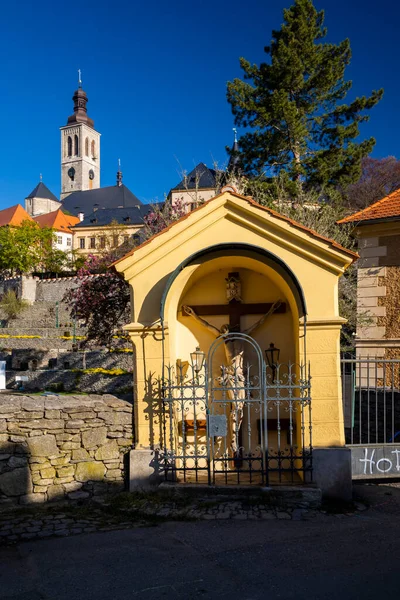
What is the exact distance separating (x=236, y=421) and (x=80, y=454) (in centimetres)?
236

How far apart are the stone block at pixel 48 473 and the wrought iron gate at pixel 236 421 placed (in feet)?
5.24

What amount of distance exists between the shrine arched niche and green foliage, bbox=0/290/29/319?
135ft

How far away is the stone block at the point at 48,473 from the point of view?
24.1 feet

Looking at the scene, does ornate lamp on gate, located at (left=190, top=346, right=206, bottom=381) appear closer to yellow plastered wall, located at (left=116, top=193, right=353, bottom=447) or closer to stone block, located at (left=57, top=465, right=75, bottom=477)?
yellow plastered wall, located at (left=116, top=193, right=353, bottom=447)

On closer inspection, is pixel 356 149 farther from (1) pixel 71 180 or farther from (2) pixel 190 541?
(1) pixel 71 180

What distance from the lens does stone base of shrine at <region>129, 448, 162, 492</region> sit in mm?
7402

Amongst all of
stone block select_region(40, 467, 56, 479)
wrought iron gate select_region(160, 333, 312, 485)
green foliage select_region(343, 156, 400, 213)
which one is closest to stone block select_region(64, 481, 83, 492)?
stone block select_region(40, 467, 56, 479)

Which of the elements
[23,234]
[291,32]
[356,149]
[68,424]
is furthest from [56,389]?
[23,234]

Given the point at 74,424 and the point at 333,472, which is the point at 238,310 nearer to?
the point at 333,472

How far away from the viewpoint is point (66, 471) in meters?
7.46

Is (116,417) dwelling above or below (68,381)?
above

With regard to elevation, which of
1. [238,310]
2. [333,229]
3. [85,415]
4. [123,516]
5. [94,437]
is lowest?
[123,516]

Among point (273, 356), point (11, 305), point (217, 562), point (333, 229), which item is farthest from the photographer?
point (11, 305)

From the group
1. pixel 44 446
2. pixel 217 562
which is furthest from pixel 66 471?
pixel 217 562
